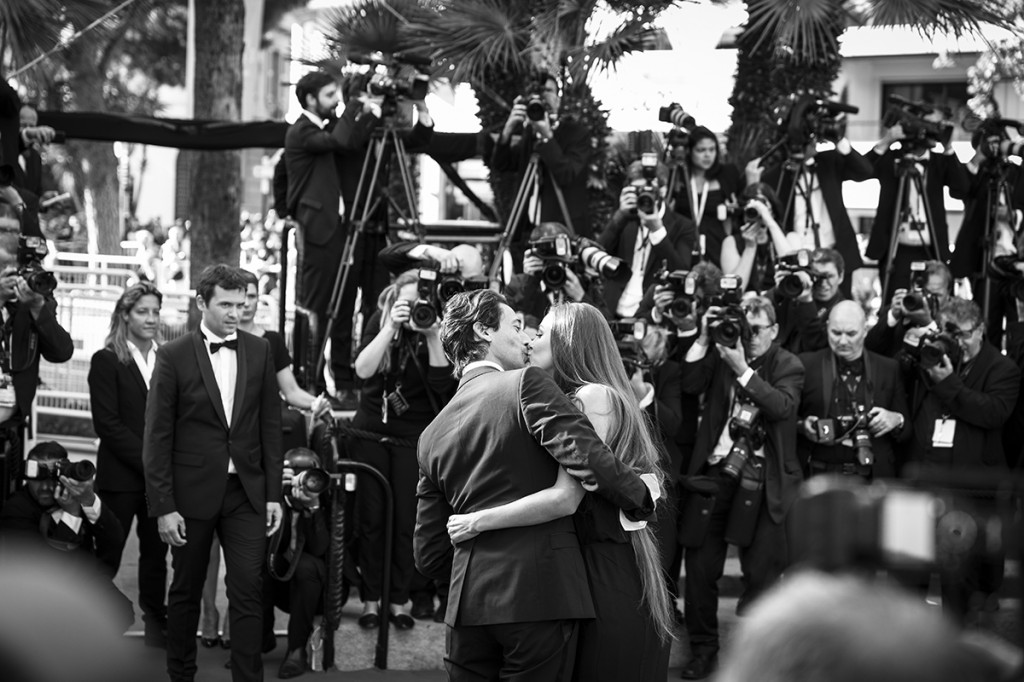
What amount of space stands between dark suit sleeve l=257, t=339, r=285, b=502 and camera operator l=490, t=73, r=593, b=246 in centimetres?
247

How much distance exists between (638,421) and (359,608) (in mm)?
3065

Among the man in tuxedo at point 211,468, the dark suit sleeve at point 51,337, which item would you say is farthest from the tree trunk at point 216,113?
the man in tuxedo at point 211,468

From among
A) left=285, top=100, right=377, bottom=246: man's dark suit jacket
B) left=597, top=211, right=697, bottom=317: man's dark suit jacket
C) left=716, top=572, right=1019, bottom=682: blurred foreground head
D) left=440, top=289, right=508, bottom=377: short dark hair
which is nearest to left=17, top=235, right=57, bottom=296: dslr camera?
left=285, top=100, right=377, bottom=246: man's dark suit jacket

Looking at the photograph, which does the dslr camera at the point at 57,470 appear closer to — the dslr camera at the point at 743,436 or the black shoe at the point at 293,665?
the black shoe at the point at 293,665

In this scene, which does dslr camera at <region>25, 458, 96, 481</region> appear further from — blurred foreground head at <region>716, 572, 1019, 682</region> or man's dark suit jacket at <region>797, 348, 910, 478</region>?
blurred foreground head at <region>716, 572, 1019, 682</region>

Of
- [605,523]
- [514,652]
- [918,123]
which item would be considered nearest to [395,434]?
[605,523]

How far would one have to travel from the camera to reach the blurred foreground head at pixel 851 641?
1.47m

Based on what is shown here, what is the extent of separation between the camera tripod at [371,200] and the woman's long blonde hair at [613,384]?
10.8 ft

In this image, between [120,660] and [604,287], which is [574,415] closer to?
[120,660]

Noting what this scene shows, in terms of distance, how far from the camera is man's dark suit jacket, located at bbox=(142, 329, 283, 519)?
18.7 feet

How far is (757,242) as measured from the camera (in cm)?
780

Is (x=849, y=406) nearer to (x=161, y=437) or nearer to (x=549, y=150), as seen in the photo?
(x=549, y=150)

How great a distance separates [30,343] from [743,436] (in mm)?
3482

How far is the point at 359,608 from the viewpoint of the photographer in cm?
705
